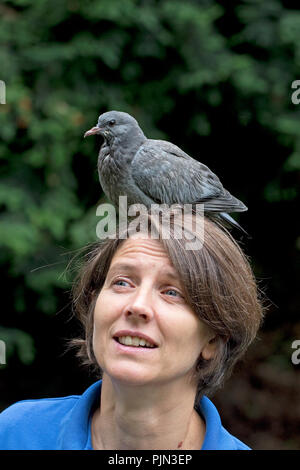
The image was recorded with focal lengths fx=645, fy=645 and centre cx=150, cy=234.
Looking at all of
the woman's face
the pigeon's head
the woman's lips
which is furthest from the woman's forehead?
the pigeon's head

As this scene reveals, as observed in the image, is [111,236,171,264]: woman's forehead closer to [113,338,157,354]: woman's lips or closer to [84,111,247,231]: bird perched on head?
[113,338,157,354]: woman's lips

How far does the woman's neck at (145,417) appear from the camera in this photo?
1677mm

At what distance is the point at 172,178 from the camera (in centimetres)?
224

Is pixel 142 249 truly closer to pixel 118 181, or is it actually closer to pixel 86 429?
pixel 86 429

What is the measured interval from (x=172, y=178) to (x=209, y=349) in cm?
66

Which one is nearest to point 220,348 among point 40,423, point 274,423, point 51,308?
point 40,423

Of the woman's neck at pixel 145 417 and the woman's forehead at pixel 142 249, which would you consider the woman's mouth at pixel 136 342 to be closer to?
the woman's neck at pixel 145 417

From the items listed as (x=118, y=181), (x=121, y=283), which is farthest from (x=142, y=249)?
(x=118, y=181)

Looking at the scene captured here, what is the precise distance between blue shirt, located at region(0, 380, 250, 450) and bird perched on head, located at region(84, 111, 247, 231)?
28.1 inches

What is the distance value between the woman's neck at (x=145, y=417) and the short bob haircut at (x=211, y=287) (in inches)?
5.1

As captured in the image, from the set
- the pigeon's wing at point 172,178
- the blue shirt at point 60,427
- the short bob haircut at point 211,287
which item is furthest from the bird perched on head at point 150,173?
the blue shirt at point 60,427

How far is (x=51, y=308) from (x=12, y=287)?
308 mm

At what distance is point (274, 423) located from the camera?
16.5 ft
